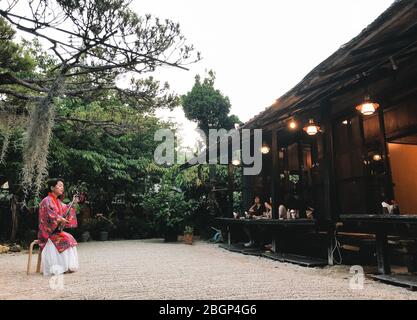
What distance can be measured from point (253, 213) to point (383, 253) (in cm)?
571

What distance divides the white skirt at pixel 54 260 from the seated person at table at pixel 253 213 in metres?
5.70

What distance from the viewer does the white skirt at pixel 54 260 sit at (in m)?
6.17

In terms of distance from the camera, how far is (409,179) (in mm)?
8680

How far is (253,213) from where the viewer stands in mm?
11102

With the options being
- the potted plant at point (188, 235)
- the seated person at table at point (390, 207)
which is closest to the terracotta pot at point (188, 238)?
the potted plant at point (188, 235)

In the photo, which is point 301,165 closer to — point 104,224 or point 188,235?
point 188,235

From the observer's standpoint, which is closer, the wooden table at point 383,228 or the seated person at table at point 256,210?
the wooden table at point 383,228

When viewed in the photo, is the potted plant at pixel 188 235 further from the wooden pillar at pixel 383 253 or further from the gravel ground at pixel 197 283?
the wooden pillar at pixel 383 253

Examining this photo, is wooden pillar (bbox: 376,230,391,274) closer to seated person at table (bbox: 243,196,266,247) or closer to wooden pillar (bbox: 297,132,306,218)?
wooden pillar (bbox: 297,132,306,218)

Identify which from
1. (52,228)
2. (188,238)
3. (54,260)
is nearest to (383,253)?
(54,260)

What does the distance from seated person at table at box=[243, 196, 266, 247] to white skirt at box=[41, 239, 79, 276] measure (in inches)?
224

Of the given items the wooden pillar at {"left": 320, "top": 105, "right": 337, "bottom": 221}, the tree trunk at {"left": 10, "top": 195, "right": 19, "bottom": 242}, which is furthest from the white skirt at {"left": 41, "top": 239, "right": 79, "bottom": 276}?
the tree trunk at {"left": 10, "top": 195, "right": 19, "bottom": 242}
